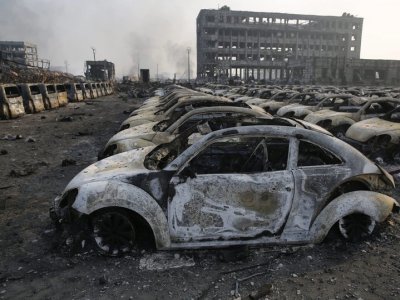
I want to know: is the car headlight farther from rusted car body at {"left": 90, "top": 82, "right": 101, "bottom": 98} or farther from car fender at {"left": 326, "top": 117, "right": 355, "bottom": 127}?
rusted car body at {"left": 90, "top": 82, "right": 101, "bottom": 98}

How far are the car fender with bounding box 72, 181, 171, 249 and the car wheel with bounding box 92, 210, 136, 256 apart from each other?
0.48ft

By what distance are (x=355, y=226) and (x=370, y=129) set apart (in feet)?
15.9

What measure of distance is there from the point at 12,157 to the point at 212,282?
763 centimetres

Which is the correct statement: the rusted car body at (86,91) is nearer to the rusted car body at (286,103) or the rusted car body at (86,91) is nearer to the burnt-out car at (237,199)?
the rusted car body at (286,103)

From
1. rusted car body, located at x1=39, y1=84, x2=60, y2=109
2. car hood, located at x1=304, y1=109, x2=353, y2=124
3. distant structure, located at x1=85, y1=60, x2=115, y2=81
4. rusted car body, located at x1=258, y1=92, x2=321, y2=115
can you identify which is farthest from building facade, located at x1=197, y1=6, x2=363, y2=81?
car hood, located at x1=304, y1=109, x2=353, y2=124

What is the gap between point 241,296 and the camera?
3363 millimetres

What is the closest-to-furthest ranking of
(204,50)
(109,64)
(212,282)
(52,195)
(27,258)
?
(212,282)
(27,258)
(52,195)
(109,64)
(204,50)

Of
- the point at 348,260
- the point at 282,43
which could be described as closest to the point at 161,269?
the point at 348,260

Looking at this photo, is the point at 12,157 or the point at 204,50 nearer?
the point at 12,157

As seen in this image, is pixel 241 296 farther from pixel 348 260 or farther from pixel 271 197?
pixel 348 260

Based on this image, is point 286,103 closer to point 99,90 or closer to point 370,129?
point 370,129

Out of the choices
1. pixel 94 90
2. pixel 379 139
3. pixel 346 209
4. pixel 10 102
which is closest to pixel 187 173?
pixel 346 209

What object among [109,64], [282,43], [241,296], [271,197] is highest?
[282,43]

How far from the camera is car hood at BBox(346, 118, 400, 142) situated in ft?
26.5
